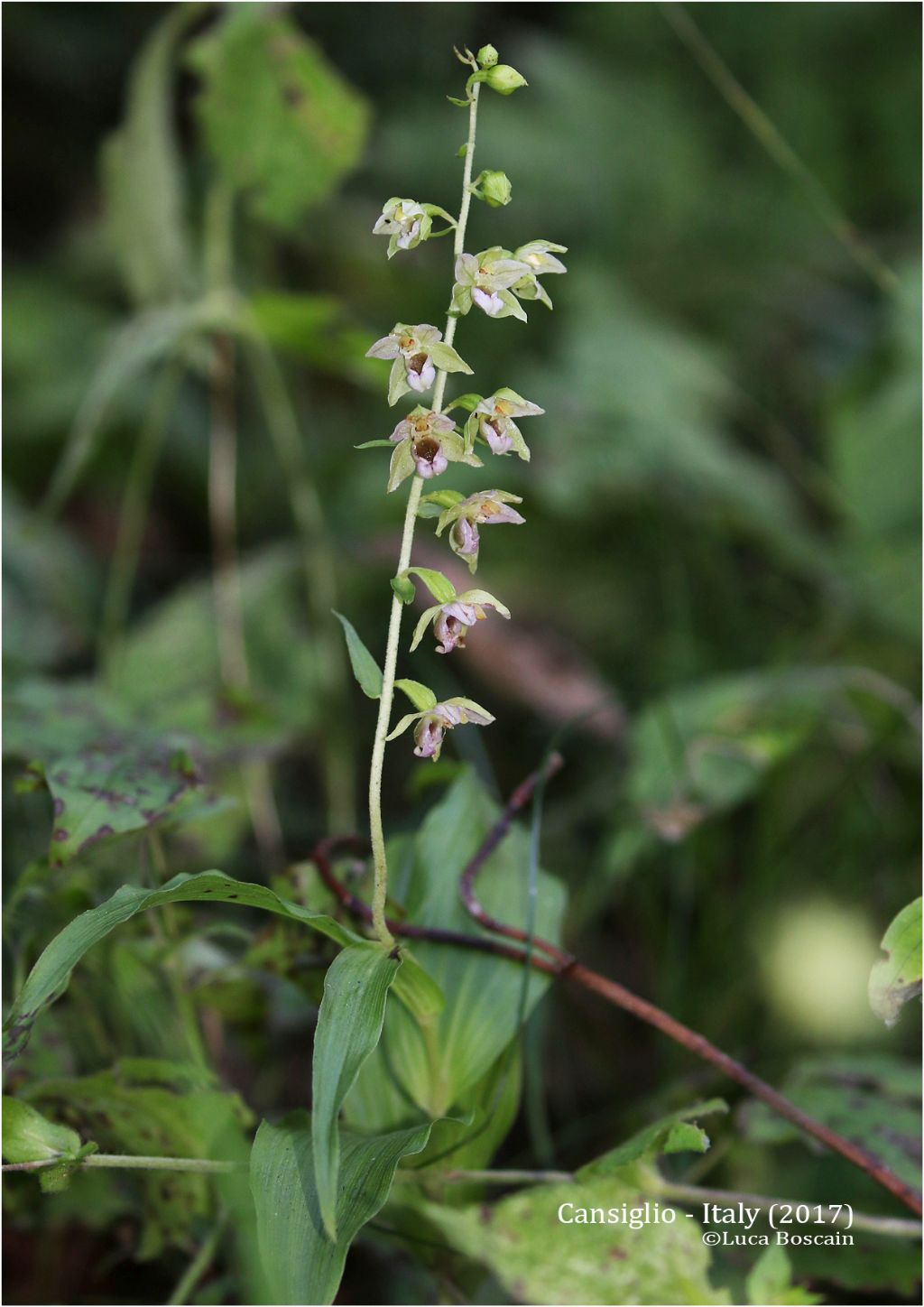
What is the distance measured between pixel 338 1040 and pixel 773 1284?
1.66ft

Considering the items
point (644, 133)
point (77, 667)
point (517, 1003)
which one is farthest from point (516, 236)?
point (517, 1003)

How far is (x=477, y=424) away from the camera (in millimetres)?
1061

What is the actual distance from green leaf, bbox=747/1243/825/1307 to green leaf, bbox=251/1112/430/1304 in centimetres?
36

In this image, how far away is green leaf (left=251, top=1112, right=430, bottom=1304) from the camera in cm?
96

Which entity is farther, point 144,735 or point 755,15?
point 755,15

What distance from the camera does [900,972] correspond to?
42.4 inches

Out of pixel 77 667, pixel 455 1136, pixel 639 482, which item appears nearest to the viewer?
pixel 455 1136

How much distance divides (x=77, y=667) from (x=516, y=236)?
6.57 feet

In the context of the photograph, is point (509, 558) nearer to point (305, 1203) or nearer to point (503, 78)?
point (503, 78)

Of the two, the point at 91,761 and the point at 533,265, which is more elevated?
the point at 533,265

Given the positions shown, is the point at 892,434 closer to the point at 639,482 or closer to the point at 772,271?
the point at 639,482

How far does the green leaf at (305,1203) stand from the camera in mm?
956

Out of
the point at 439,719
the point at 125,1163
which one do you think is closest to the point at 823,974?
the point at 439,719

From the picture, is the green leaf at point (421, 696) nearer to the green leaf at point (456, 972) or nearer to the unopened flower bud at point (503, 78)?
the green leaf at point (456, 972)
